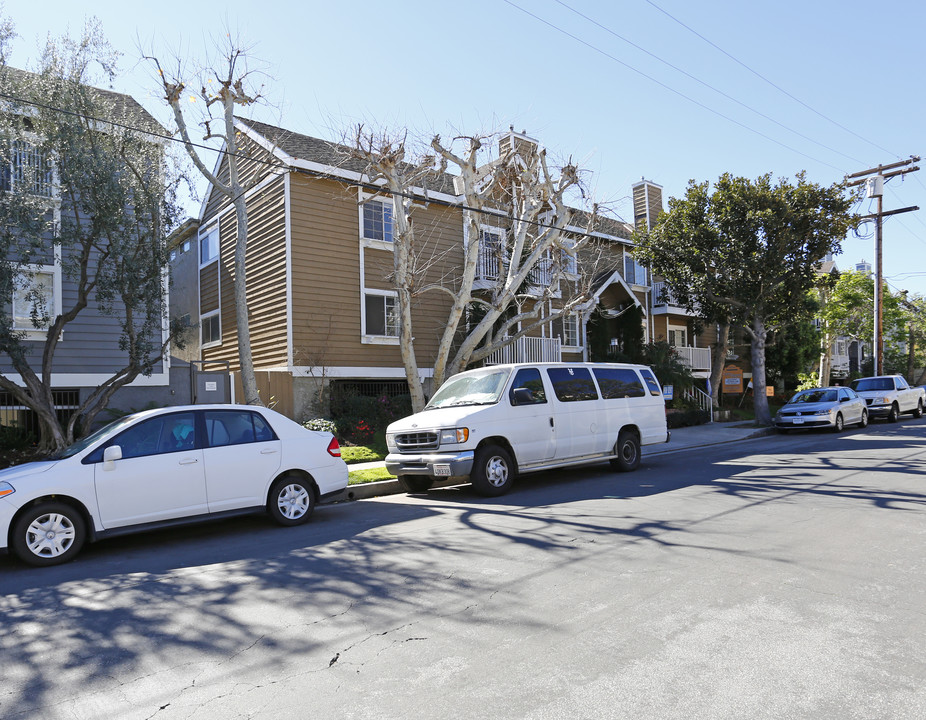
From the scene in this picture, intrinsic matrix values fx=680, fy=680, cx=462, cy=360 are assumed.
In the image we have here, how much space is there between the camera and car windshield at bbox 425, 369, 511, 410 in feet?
35.3

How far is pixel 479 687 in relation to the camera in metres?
3.71

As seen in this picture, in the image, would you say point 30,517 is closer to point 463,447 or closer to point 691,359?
point 463,447

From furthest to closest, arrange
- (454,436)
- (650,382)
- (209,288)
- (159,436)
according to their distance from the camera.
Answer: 1. (209,288)
2. (650,382)
3. (454,436)
4. (159,436)

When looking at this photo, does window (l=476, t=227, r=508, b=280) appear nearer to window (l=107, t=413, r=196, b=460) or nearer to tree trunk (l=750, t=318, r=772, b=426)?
tree trunk (l=750, t=318, r=772, b=426)

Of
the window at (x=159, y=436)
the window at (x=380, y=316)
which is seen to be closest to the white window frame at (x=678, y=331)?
the window at (x=380, y=316)

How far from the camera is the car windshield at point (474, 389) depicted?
10.8m

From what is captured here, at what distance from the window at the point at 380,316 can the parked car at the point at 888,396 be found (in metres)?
17.3

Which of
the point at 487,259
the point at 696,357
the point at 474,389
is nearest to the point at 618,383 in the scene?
the point at 474,389

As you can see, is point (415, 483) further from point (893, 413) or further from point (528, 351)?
point (893, 413)

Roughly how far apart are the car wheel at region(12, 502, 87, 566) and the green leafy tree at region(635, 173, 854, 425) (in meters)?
19.8

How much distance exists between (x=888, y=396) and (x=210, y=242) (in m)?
24.8

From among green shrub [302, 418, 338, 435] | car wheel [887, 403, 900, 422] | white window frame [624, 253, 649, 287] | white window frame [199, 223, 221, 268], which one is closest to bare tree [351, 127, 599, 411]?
green shrub [302, 418, 338, 435]

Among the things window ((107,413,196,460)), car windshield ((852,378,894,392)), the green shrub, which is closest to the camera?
window ((107,413,196,460))

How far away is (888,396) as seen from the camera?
2456 centimetres
